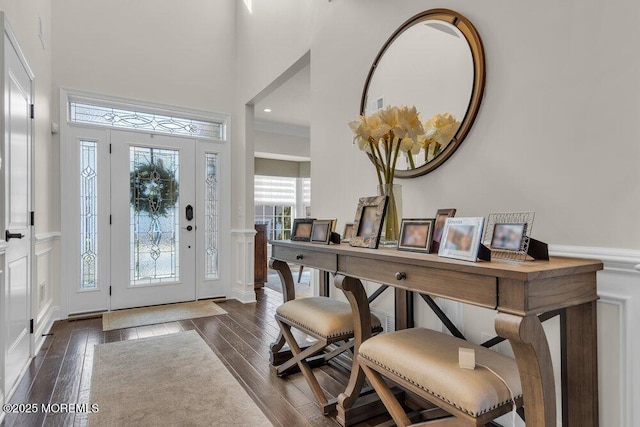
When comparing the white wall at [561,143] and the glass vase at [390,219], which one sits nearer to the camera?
the white wall at [561,143]

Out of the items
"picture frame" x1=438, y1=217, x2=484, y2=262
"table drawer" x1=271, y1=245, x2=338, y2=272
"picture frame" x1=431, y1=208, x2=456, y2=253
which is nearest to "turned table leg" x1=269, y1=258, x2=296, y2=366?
"table drawer" x1=271, y1=245, x2=338, y2=272

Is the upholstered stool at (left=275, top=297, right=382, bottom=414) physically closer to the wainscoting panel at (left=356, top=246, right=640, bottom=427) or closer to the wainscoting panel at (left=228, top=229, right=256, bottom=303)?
the wainscoting panel at (left=356, top=246, right=640, bottom=427)

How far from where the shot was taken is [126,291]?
13.5 ft

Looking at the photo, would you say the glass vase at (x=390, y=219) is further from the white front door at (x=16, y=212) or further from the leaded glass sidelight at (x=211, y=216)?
the leaded glass sidelight at (x=211, y=216)

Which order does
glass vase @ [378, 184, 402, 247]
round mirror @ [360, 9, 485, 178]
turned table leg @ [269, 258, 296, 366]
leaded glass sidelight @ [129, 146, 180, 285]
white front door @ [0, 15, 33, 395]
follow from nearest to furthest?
round mirror @ [360, 9, 485, 178] < glass vase @ [378, 184, 402, 247] < white front door @ [0, 15, 33, 395] < turned table leg @ [269, 258, 296, 366] < leaded glass sidelight @ [129, 146, 180, 285]

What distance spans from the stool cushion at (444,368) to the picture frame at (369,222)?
449mm

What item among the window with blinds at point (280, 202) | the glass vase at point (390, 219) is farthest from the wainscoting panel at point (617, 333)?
the window with blinds at point (280, 202)

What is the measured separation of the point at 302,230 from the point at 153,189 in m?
2.70

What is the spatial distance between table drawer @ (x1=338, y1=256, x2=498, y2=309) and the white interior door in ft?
10.7

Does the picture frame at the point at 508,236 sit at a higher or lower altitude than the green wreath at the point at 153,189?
Answer: lower

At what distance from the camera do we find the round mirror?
1.74 m

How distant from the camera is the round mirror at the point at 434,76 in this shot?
1.74 meters

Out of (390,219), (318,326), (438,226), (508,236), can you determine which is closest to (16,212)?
(318,326)

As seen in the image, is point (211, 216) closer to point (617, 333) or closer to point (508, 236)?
point (508, 236)
